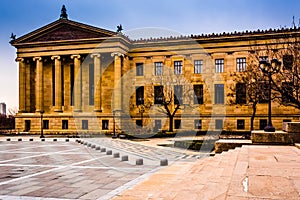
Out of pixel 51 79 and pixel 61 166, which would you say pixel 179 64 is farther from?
pixel 61 166

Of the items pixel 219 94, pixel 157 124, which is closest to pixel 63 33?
pixel 157 124

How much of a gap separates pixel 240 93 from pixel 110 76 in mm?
18400

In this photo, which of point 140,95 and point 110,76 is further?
point 140,95

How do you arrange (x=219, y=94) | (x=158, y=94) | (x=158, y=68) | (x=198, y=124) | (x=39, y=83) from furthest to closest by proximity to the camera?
(x=39, y=83)
(x=158, y=68)
(x=219, y=94)
(x=198, y=124)
(x=158, y=94)

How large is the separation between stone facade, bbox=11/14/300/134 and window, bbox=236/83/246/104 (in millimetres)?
1900

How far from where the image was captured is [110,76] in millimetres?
48531

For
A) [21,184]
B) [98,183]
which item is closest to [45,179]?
[21,184]

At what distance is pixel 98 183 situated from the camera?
11.4 metres

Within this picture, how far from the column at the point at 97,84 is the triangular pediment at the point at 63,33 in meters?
3.13

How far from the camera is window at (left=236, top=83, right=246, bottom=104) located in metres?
41.7

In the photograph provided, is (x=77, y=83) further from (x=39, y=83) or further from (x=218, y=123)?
(x=218, y=123)

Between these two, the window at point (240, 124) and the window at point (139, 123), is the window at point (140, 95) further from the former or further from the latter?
the window at point (240, 124)

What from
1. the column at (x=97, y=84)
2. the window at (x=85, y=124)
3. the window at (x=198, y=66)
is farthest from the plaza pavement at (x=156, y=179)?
the window at (x=198, y=66)

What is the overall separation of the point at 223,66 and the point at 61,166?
34071mm
